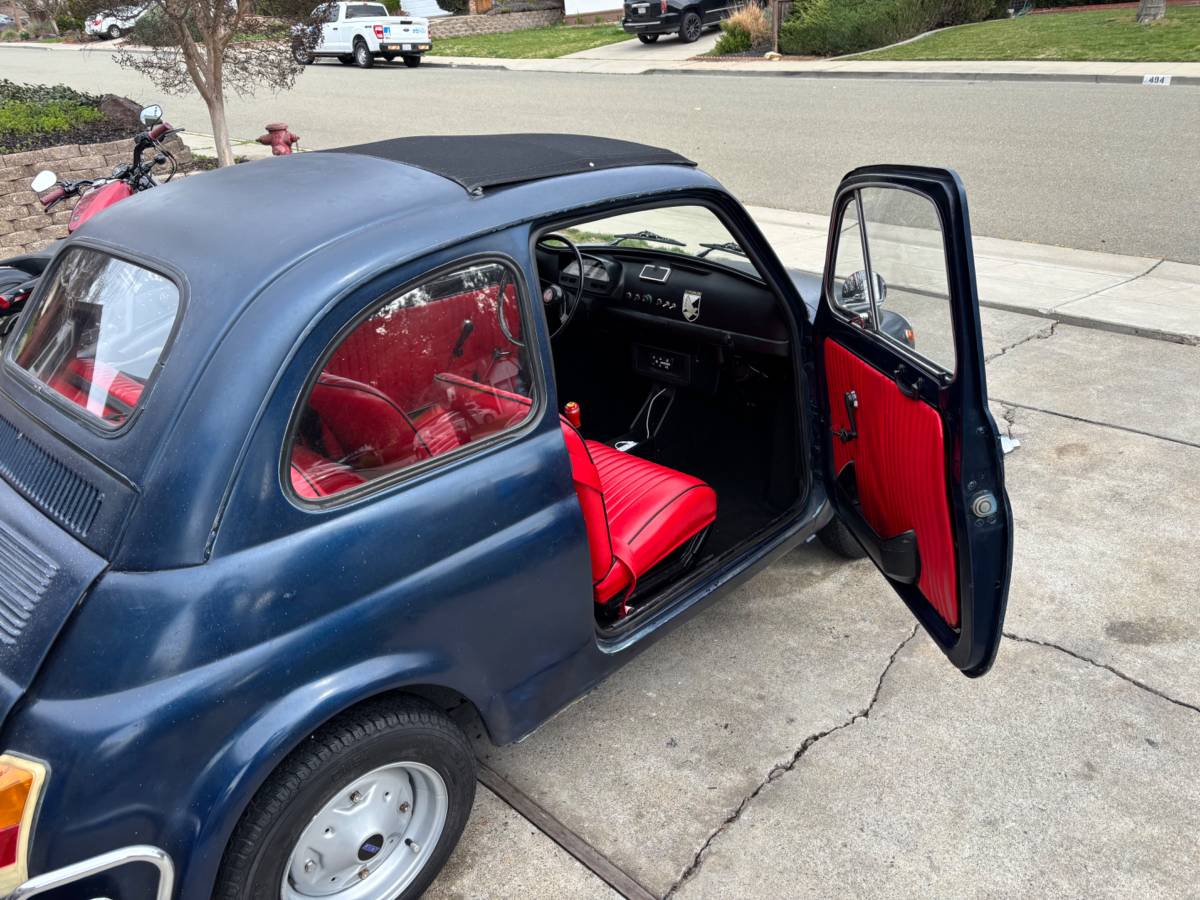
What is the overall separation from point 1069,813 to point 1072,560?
131 cm

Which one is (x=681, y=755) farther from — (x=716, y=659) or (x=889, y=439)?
(x=889, y=439)

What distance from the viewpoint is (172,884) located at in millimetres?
1758

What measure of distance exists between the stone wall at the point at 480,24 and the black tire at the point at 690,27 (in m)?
9.22

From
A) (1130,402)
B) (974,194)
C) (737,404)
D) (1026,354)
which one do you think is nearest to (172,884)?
(737,404)

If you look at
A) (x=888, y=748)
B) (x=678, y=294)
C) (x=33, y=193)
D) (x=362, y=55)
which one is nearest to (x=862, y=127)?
(x=33, y=193)

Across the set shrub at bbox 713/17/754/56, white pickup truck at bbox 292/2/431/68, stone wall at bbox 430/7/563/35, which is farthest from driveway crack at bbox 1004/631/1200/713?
stone wall at bbox 430/7/563/35

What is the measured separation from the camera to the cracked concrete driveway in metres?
2.38

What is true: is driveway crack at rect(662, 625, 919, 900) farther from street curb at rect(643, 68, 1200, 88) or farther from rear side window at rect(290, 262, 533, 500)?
street curb at rect(643, 68, 1200, 88)

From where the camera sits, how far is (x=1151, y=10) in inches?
701

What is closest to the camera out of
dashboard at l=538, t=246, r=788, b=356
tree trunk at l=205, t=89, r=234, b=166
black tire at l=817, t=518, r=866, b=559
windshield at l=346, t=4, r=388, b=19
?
dashboard at l=538, t=246, r=788, b=356

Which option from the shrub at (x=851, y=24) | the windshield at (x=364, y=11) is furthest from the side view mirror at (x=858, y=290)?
the windshield at (x=364, y=11)

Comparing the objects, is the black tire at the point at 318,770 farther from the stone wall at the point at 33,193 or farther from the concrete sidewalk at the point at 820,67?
the concrete sidewalk at the point at 820,67

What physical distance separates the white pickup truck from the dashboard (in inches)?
854

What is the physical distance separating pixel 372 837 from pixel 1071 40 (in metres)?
19.6
